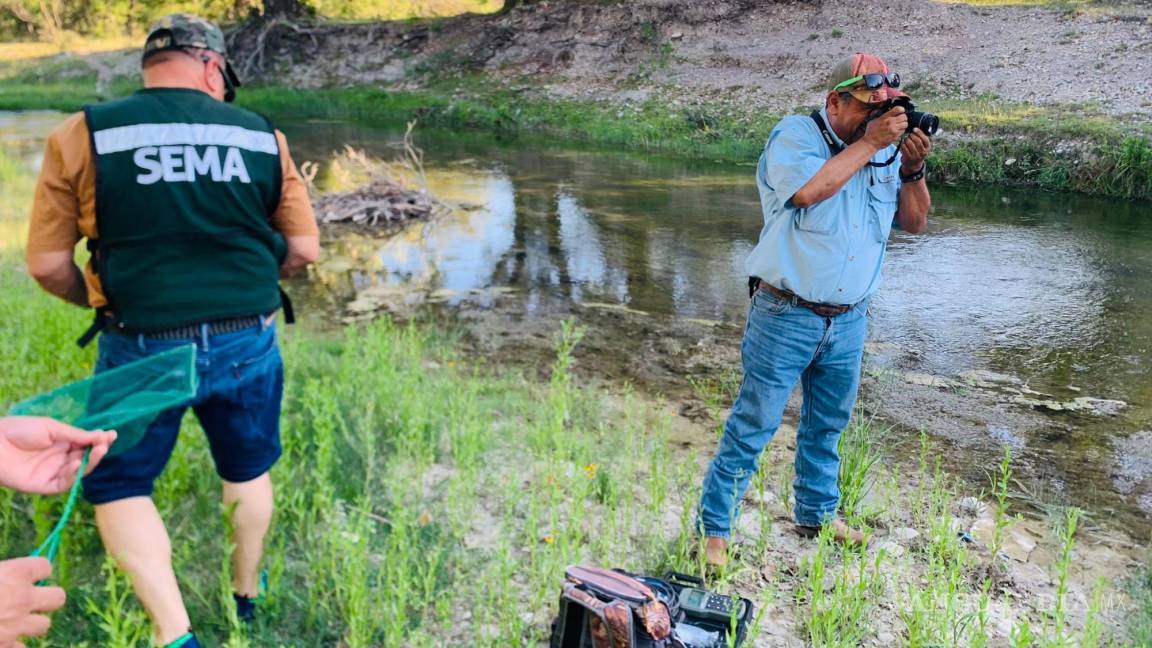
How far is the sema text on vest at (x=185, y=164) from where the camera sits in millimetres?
2264

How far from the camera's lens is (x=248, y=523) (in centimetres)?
265

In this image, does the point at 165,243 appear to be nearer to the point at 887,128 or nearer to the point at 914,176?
the point at 887,128

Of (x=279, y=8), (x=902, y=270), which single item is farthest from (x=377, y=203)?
(x=279, y=8)

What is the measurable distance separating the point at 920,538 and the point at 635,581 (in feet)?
5.21

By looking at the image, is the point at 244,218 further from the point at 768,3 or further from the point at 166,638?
the point at 768,3

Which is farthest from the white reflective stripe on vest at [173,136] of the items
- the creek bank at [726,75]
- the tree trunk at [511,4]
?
the tree trunk at [511,4]

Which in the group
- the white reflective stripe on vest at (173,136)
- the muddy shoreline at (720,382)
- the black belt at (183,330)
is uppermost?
the white reflective stripe on vest at (173,136)

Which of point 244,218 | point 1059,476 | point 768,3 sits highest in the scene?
point 768,3

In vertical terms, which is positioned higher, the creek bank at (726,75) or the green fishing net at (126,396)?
the creek bank at (726,75)

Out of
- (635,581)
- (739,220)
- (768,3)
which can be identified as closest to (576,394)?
(635,581)

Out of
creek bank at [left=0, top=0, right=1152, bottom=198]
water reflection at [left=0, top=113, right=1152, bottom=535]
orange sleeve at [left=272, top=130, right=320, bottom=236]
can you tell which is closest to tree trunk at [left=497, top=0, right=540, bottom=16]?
creek bank at [left=0, top=0, right=1152, bottom=198]

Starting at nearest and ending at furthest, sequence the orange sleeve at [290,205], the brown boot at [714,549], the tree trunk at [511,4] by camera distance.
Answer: the orange sleeve at [290,205] < the brown boot at [714,549] < the tree trunk at [511,4]

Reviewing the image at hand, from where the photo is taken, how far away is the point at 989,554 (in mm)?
3477

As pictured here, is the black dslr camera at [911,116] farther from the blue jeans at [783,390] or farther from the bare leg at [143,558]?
the bare leg at [143,558]
